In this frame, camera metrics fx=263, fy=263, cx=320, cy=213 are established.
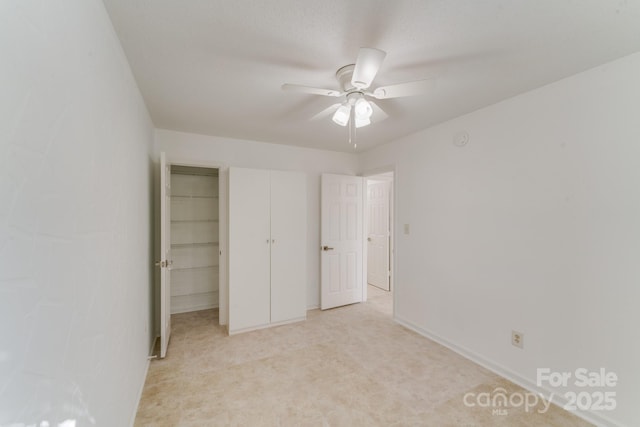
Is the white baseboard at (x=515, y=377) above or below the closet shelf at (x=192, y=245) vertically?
below

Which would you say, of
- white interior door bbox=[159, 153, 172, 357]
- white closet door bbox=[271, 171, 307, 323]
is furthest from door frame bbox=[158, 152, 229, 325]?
white interior door bbox=[159, 153, 172, 357]

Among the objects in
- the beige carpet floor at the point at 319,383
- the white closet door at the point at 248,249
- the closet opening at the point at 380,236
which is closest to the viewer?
the beige carpet floor at the point at 319,383

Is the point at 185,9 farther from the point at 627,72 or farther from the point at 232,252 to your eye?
the point at 627,72

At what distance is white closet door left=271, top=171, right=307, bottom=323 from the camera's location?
11.1 feet

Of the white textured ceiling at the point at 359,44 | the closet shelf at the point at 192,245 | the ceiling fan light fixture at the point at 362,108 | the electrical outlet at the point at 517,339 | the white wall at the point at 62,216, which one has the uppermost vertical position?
the white textured ceiling at the point at 359,44

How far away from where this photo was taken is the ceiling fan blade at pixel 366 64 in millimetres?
1299

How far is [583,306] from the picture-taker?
187 centimetres

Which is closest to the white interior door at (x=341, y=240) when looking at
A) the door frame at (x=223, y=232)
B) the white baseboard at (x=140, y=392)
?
the door frame at (x=223, y=232)

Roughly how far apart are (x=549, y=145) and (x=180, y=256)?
4.25m

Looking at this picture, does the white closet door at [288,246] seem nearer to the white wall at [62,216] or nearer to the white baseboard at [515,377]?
the white baseboard at [515,377]

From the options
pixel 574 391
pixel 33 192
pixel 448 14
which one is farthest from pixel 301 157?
pixel 574 391

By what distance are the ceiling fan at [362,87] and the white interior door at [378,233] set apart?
118 inches

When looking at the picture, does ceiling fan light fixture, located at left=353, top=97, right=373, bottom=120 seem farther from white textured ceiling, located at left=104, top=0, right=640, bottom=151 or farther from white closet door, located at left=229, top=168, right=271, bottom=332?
white closet door, located at left=229, top=168, right=271, bottom=332

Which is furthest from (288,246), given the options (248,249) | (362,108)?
(362,108)
